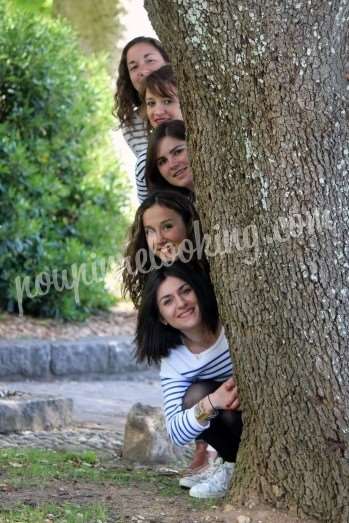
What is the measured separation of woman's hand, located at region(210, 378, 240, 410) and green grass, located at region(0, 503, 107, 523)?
56cm

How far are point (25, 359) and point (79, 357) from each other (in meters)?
0.46

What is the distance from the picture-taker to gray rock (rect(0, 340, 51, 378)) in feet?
25.4

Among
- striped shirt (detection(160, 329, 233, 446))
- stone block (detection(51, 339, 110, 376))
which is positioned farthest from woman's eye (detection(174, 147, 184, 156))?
stone block (detection(51, 339, 110, 376))

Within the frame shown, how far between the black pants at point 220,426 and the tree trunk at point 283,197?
41 cm

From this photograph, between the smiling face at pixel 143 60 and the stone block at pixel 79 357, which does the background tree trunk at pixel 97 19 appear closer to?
the stone block at pixel 79 357

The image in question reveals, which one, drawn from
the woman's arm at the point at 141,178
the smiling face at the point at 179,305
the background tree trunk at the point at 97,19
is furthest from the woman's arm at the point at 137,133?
the background tree trunk at the point at 97,19

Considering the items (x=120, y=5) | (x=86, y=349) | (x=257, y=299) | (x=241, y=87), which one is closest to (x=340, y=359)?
(x=257, y=299)

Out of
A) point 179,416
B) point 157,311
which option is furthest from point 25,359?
point 179,416

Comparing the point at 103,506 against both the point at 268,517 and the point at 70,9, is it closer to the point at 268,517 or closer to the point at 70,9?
the point at 268,517

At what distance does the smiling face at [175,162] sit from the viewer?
4871 millimetres

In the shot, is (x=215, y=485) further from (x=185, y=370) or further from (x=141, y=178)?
(x=141, y=178)

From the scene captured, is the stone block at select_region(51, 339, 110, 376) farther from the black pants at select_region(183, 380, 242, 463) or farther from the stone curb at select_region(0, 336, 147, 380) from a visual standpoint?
the black pants at select_region(183, 380, 242, 463)

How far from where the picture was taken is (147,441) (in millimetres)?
5316

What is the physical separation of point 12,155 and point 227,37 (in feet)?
15.7
